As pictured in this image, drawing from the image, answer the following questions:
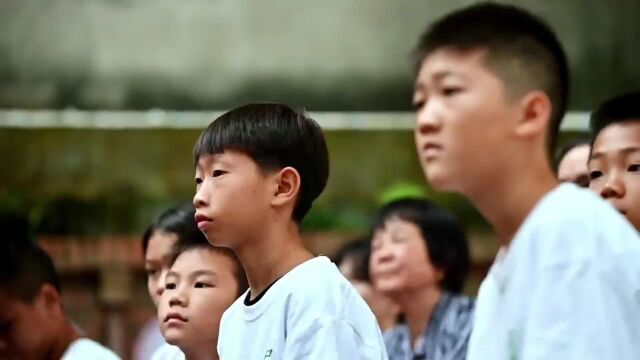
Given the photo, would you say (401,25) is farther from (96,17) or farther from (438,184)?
(438,184)

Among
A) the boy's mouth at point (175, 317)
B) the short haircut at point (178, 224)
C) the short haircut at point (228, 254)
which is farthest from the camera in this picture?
the short haircut at point (178, 224)

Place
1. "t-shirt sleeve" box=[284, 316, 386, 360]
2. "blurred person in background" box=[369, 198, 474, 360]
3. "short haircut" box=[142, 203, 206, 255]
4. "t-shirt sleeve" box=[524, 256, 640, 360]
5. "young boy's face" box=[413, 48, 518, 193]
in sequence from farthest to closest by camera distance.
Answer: "blurred person in background" box=[369, 198, 474, 360], "short haircut" box=[142, 203, 206, 255], "t-shirt sleeve" box=[284, 316, 386, 360], "young boy's face" box=[413, 48, 518, 193], "t-shirt sleeve" box=[524, 256, 640, 360]

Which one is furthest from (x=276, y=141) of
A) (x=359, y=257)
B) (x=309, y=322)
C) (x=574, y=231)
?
(x=359, y=257)

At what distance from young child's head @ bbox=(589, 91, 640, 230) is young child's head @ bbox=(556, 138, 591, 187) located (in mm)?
298

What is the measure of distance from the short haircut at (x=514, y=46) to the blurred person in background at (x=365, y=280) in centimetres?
180

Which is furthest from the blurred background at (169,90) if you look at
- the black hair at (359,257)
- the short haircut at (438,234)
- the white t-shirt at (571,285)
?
the white t-shirt at (571,285)

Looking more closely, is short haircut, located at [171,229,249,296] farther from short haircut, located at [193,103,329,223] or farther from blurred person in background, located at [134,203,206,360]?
short haircut, located at [193,103,329,223]

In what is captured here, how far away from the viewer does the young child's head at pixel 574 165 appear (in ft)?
8.43

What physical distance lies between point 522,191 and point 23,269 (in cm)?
172

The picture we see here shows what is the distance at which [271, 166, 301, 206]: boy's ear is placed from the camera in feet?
7.14

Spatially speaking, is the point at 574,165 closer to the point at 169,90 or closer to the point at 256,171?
the point at 256,171

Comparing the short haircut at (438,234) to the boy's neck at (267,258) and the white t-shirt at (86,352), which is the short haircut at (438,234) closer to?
the white t-shirt at (86,352)

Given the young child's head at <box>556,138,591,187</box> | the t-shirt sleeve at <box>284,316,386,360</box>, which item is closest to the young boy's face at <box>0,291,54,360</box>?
the t-shirt sleeve at <box>284,316,386,360</box>

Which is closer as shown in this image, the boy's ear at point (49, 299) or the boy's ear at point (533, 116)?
the boy's ear at point (533, 116)
